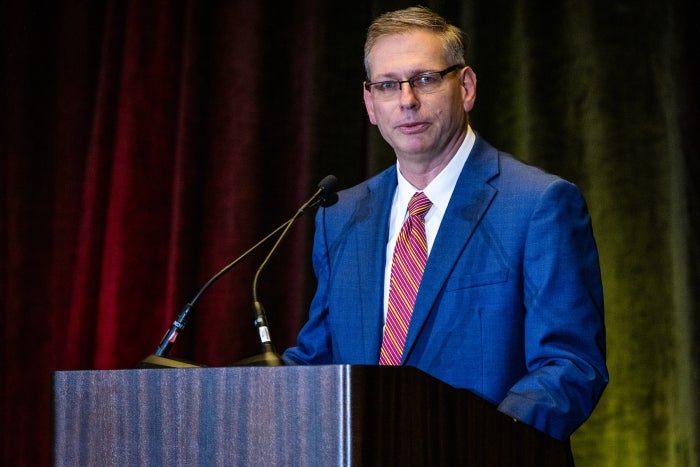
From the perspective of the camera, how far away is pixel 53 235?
3.79 metres

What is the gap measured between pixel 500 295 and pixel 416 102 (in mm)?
524

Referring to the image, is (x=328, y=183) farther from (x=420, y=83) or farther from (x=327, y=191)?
(x=420, y=83)

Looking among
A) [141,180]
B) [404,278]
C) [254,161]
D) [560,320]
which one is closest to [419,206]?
[404,278]

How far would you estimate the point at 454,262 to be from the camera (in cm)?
215

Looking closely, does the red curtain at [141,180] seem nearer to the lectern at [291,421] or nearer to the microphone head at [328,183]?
the microphone head at [328,183]

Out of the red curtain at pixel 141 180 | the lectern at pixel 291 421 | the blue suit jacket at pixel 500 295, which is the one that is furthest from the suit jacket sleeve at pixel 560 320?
the red curtain at pixel 141 180

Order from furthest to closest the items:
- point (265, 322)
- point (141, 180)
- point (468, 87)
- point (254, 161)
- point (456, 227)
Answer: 1. point (141, 180)
2. point (254, 161)
3. point (468, 87)
4. point (456, 227)
5. point (265, 322)

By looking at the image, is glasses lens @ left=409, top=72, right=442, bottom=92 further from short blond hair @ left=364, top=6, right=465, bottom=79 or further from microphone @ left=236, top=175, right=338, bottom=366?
microphone @ left=236, top=175, right=338, bottom=366

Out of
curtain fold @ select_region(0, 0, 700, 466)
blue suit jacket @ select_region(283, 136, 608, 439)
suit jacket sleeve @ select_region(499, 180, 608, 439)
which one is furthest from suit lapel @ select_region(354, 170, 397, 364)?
curtain fold @ select_region(0, 0, 700, 466)

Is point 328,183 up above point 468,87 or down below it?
below

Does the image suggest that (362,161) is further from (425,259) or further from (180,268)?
(425,259)

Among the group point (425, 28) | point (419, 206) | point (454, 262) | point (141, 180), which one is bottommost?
point (454, 262)

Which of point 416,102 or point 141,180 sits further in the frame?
point 141,180

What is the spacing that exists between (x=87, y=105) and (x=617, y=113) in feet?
6.58
